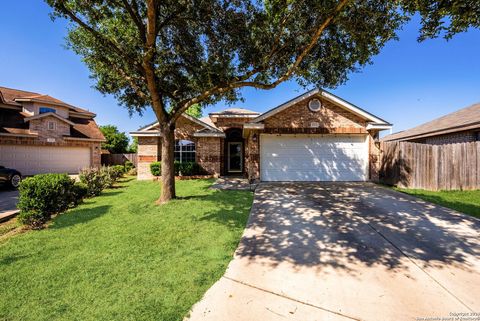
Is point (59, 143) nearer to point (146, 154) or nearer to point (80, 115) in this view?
point (80, 115)

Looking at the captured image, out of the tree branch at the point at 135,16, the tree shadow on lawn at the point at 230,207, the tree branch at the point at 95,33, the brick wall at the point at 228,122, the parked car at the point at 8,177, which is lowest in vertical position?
the tree shadow on lawn at the point at 230,207

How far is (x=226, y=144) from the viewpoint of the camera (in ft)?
60.3

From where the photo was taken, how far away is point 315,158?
1208 cm

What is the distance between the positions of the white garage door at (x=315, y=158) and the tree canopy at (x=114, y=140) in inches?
903

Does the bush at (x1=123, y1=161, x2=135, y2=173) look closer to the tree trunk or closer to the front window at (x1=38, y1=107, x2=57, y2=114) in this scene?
the front window at (x1=38, y1=107, x2=57, y2=114)

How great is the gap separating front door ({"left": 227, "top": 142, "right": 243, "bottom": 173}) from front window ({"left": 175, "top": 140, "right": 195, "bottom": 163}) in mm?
3976

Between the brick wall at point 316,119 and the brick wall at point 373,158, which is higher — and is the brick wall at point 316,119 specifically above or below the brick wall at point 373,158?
above

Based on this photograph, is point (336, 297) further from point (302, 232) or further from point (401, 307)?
point (302, 232)

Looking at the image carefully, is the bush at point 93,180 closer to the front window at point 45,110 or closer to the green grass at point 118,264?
the green grass at point 118,264

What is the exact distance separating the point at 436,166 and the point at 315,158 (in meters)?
5.26

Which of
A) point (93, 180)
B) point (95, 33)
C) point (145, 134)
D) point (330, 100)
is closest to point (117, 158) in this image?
point (145, 134)

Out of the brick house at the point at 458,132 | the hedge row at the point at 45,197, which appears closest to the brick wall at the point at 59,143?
the hedge row at the point at 45,197

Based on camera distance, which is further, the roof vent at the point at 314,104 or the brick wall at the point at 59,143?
the brick wall at the point at 59,143

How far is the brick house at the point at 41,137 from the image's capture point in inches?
640
